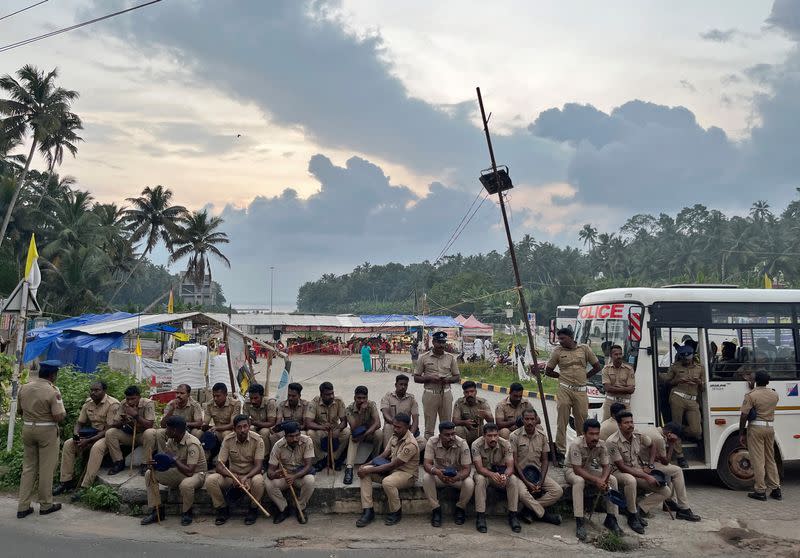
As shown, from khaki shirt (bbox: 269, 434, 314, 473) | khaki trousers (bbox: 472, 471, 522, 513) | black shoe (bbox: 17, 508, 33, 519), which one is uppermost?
khaki shirt (bbox: 269, 434, 314, 473)

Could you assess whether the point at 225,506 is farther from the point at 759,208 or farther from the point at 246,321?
the point at 759,208

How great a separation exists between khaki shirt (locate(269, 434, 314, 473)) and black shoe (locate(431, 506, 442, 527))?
160 cm

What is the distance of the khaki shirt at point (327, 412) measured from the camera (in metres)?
8.20

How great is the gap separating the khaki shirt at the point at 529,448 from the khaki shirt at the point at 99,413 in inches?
210

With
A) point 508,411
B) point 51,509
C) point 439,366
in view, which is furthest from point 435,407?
point 51,509

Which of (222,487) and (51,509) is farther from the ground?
(222,487)

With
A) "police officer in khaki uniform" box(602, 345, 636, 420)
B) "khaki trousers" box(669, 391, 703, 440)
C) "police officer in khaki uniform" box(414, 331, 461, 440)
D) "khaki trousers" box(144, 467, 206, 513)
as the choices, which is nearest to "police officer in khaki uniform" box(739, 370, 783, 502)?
"khaki trousers" box(669, 391, 703, 440)

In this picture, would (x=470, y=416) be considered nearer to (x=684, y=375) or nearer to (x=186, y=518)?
(x=684, y=375)

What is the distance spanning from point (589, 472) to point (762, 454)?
116 inches

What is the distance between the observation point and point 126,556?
595cm

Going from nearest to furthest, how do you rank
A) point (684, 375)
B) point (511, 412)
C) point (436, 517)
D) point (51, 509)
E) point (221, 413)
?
point (436, 517), point (51, 509), point (511, 412), point (221, 413), point (684, 375)

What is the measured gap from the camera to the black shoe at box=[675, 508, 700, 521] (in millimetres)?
7070

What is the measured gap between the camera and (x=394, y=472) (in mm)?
7098

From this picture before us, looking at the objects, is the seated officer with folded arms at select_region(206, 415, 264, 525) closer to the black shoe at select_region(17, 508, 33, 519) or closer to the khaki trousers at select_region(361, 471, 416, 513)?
the khaki trousers at select_region(361, 471, 416, 513)
